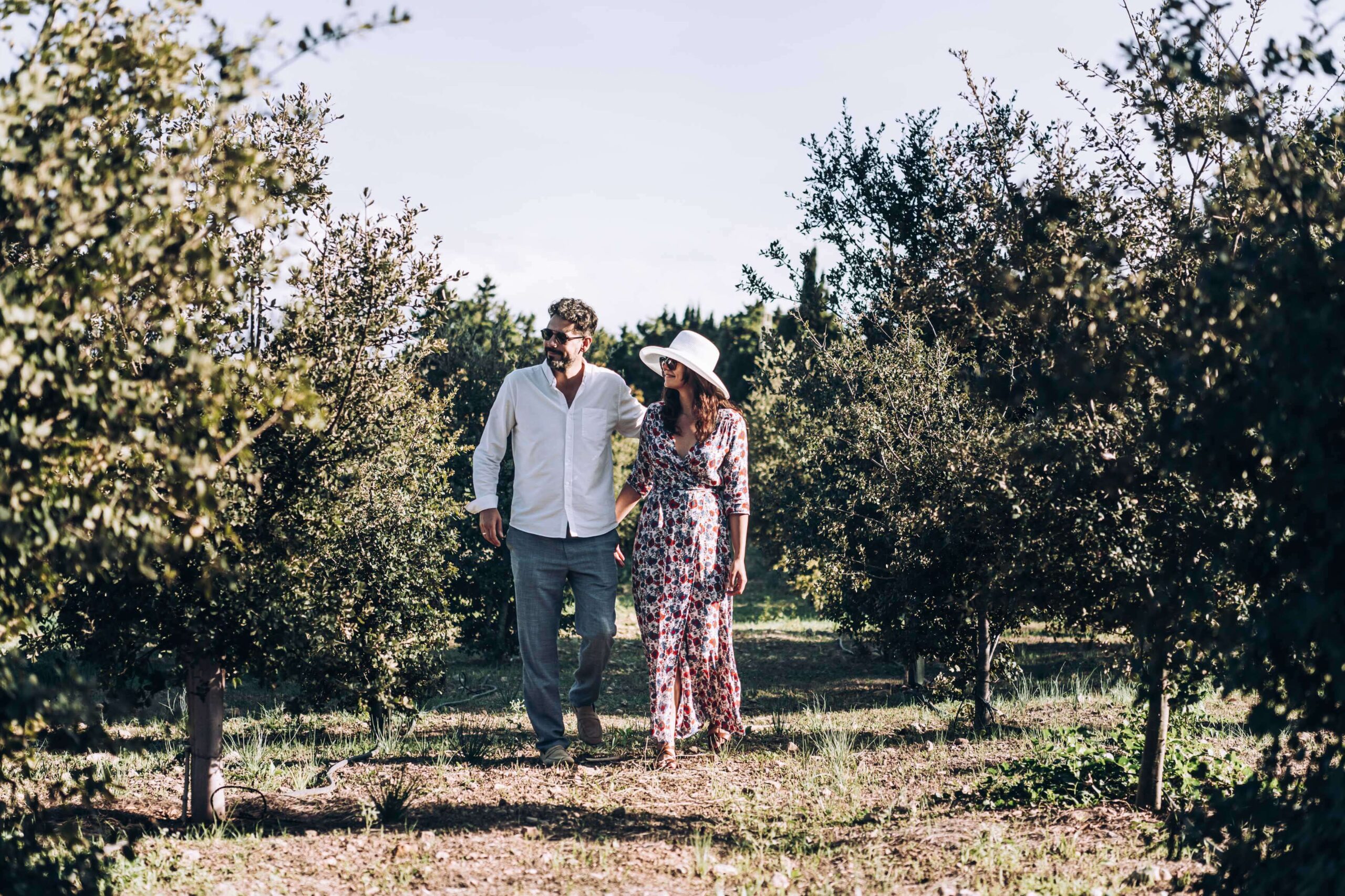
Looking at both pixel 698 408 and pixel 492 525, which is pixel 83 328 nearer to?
pixel 492 525

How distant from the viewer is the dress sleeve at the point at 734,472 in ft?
19.2

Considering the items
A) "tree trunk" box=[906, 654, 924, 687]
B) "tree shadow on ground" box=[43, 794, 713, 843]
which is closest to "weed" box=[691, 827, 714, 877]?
"tree shadow on ground" box=[43, 794, 713, 843]

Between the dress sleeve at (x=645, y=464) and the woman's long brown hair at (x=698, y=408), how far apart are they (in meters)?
0.10

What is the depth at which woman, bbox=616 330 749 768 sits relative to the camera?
5.75 metres

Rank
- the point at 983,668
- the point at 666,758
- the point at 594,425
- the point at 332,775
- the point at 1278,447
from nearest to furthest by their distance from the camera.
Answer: the point at 1278,447 → the point at 332,775 → the point at 666,758 → the point at 594,425 → the point at 983,668

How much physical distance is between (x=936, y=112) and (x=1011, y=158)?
250 inches

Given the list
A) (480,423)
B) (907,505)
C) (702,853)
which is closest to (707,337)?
(480,423)

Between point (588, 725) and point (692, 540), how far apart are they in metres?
1.21

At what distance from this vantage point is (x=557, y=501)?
576 centimetres

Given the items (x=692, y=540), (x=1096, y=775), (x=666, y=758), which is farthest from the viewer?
(x=692, y=540)

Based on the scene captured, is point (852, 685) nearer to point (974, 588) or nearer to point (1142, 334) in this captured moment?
point (974, 588)

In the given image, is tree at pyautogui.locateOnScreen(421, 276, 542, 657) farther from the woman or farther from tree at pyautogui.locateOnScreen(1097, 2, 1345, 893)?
tree at pyautogui.locateOnScreen(1097, 2, 1345, 893)

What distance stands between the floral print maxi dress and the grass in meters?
0.38

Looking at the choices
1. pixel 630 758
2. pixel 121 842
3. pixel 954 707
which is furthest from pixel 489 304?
pixel 121 842
